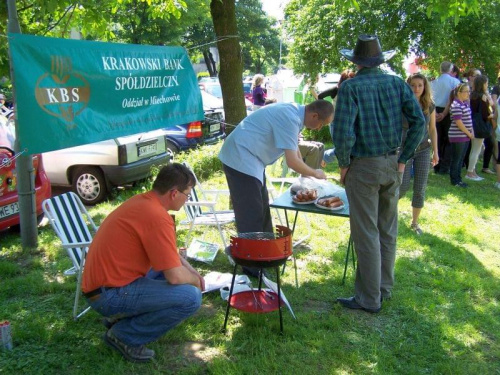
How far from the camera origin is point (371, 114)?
3451mm

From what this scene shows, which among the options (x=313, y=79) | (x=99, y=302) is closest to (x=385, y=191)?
(x=99, y=302)

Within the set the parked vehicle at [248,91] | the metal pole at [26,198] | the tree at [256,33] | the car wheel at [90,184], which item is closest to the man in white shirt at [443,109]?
the car wheel at [90,184]

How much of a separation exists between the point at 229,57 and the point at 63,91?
2.55 metres

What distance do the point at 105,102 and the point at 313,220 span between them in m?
3.07

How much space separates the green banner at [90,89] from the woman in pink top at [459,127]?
15.3ft

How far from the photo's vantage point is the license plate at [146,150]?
23.4ft

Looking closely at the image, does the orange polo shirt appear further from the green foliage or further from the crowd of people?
the green foliage

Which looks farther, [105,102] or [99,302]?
[105,102]

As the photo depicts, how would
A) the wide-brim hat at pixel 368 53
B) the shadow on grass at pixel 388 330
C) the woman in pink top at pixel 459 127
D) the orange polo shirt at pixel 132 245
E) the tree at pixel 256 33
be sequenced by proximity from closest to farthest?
the orange polo shirt at pixel 132 245, the shadow on grass at pixel 388 330, the wide-brim hat at pixel 368 53, the woman in pink top at pixel 459 127, the tree at pixel 256 33

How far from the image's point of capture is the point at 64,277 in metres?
4.34

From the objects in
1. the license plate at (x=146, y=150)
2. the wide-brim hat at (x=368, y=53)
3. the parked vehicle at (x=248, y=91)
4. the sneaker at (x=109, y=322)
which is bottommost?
the parked vehicle at (x=248, y=91)

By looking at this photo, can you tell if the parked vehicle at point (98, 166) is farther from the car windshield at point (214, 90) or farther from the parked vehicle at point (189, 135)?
the car windshield at point (214, 90)

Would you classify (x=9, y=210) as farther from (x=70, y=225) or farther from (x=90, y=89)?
(x=90, y=89)

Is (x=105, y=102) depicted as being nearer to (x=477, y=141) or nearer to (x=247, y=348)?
(x=247, y=348)
